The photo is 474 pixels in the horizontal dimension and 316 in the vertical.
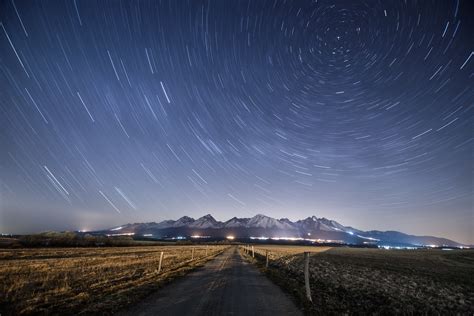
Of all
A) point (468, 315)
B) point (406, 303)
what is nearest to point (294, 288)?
point (406, 303)

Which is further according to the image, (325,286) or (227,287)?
(325,286)

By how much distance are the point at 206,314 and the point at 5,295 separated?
30.0 ft

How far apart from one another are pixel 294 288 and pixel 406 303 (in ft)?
16.9

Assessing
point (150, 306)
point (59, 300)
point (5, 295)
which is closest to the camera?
point (150, 306)

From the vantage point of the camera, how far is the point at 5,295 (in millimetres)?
11539

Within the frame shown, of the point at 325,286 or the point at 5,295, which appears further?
the point at 325,286

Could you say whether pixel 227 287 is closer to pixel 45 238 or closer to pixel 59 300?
pixel 59 300

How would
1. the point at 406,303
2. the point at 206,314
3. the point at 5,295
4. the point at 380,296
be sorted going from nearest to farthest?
1. the point at 206,314
2. the point at 5,295
3. the point at 406,303
4. the point at 380,296

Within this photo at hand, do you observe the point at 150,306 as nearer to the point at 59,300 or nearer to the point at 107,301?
the point at 107,301

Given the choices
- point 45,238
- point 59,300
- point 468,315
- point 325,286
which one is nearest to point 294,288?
point 325,286

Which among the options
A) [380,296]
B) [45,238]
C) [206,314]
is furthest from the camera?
[45,238]

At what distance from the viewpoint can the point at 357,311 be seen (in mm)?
10469

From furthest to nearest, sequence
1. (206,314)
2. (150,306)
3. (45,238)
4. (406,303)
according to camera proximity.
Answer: (45,238), (406,303), (150,306), (206,314)

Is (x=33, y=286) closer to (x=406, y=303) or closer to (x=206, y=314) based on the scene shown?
(x=206, y=314)
